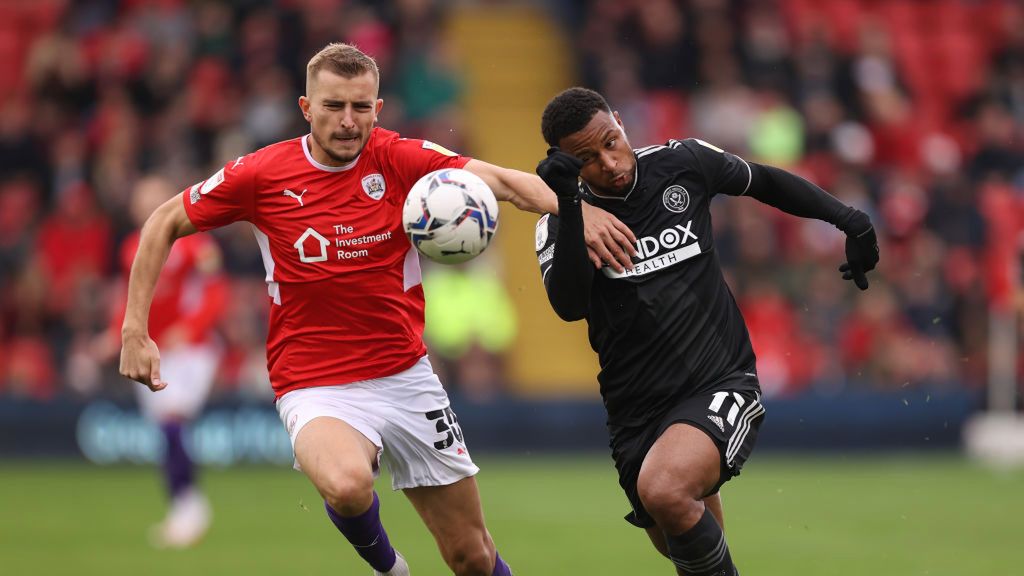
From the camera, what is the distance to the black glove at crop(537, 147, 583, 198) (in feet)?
20.2

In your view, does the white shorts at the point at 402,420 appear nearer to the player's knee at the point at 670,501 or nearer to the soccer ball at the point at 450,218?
the soccer ball at the point at 450,218

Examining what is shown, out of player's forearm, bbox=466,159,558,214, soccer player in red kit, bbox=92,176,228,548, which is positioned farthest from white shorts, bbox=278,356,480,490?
soccer player in red kit, bbox=92,176,228,548

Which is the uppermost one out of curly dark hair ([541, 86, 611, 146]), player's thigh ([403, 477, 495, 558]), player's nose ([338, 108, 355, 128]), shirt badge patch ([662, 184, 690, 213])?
curly dark hair ([541, 86, 611, 146])

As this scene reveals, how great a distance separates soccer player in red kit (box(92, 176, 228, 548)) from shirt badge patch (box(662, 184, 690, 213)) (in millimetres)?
5203

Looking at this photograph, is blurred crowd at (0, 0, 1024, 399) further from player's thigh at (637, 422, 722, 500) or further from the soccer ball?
player's thigh at (637, 422, 722, 500)

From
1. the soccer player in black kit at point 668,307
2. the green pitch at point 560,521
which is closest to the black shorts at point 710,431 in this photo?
the soccer player in black kit at point 668,307

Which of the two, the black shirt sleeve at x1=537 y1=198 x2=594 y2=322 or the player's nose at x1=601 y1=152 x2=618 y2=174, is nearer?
the black shirt sleeve at x1=537 y1=198 x2=594 y2=322

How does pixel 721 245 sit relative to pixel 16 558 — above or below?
above

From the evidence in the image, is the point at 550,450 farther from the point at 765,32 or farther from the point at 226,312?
the point at 765,32

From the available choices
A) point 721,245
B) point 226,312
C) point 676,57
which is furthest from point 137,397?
point 676,57

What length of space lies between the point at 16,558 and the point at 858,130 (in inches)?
480

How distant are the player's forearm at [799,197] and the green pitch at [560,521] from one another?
2873mm

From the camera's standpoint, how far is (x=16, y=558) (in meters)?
9.88

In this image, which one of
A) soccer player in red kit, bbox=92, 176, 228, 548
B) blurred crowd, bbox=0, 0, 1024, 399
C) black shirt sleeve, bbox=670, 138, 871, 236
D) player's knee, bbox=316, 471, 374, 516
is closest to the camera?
player's knee, bbox=316, 471, 374, 516
